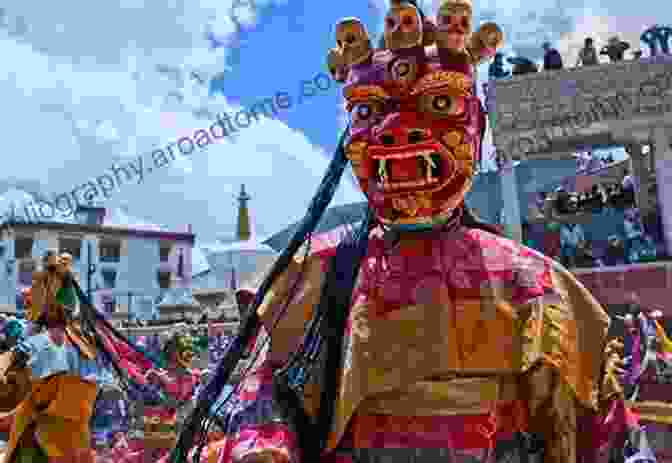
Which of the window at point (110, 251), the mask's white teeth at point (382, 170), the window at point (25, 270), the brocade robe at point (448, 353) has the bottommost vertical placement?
the brocade robe at point (448, 353)

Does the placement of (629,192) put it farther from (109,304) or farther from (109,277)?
(109,277)

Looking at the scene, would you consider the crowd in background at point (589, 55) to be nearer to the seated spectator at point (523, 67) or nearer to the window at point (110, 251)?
the seated spectator at point (523, 67)

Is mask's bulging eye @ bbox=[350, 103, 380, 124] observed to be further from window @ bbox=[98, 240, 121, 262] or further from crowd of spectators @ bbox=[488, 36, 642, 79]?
window @ bbox=[98, 240, 121, 262]

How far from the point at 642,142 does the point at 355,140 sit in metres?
13.5

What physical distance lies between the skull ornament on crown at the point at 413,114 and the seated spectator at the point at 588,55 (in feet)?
42.1

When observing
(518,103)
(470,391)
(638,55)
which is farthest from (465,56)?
(638,55)

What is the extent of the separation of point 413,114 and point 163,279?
3928cm

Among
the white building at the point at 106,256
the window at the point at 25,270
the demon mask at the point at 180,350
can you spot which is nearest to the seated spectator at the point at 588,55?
the demon mask at the point at 180,350

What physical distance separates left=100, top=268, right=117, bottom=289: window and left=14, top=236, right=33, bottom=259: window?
3762mm

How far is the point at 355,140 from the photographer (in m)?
2.34

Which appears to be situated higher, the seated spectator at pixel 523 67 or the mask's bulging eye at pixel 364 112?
the seated spectator at pixel 523 67

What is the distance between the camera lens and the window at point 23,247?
119 ft

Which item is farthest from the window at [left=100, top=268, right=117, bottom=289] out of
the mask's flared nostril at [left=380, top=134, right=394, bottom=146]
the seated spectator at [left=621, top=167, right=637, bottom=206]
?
the mask's flared nostril at [left=380, top=134, right=394, bottom=146]

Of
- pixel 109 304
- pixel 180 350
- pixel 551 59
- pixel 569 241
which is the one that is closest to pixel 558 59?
pixel 551 59
